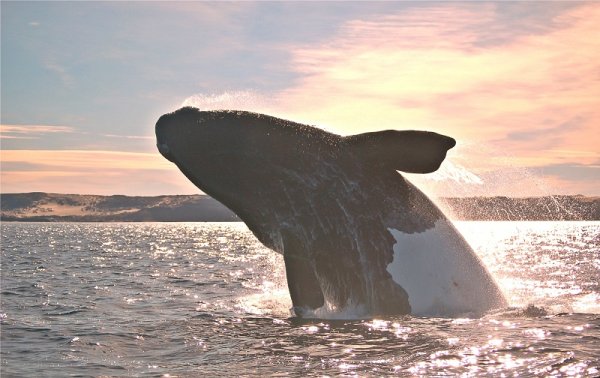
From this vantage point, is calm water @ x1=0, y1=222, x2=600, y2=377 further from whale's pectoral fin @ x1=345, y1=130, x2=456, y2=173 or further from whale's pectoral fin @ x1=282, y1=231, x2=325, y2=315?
whale's pectoral fin @ x1=345, y1=130, x2=456, y2=173

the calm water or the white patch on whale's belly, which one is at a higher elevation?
the white patch on whale's belly

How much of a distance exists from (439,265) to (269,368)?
3.35 m

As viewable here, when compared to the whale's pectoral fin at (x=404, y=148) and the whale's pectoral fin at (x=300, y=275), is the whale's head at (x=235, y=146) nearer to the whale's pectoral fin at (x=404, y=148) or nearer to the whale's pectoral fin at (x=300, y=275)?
the whale's pectoral fin at (x=404, y=148)

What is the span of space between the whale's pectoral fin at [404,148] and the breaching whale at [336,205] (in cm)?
11

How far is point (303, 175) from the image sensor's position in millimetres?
10438

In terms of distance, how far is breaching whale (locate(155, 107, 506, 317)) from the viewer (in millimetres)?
10422

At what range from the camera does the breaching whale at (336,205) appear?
10422mm

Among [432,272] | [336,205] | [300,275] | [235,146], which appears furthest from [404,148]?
[300,275]

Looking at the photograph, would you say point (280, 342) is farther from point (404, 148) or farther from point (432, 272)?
point (404, 148)

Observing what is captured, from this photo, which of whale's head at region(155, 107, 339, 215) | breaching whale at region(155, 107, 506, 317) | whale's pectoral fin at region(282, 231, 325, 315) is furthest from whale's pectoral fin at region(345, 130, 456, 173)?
whale's pectoral fin at region(282, 231, 325, 315)

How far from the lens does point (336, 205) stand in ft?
34.3

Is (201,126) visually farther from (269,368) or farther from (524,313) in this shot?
(524,313)

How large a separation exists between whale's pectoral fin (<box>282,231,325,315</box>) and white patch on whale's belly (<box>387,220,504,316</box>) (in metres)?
1.25

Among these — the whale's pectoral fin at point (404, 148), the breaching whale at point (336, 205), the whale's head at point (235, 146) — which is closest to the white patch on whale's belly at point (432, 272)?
the breaching whale at point (336, 205)
